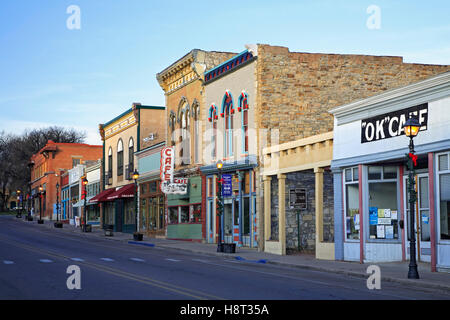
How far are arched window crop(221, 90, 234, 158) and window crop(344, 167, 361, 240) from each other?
10550 mm

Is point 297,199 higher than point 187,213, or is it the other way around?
point 297,199

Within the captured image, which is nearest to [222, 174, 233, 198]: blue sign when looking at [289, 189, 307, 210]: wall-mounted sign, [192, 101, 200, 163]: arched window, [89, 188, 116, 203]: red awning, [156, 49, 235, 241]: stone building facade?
[156, 49, 235, 241]: stone building facade

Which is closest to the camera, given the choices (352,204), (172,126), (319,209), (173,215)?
(352,204)

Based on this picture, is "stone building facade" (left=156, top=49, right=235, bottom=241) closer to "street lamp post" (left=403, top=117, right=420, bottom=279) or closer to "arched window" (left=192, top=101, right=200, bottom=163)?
"arched window" (left=192, top=101, right=200, bottom=163)

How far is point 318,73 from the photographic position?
1257 inches

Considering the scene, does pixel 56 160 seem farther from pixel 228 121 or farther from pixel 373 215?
pixel 373 215

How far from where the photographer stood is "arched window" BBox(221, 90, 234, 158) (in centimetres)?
3403

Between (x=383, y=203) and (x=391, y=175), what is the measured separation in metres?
1.02

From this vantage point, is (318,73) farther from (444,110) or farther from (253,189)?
(444,110)

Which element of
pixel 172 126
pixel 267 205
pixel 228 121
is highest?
pixel 172 126

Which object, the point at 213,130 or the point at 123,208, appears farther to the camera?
the point at 123,208

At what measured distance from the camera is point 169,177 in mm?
39781

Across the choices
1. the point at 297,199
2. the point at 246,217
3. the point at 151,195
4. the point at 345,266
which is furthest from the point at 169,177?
the point at 345,266

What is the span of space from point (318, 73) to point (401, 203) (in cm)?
1062
